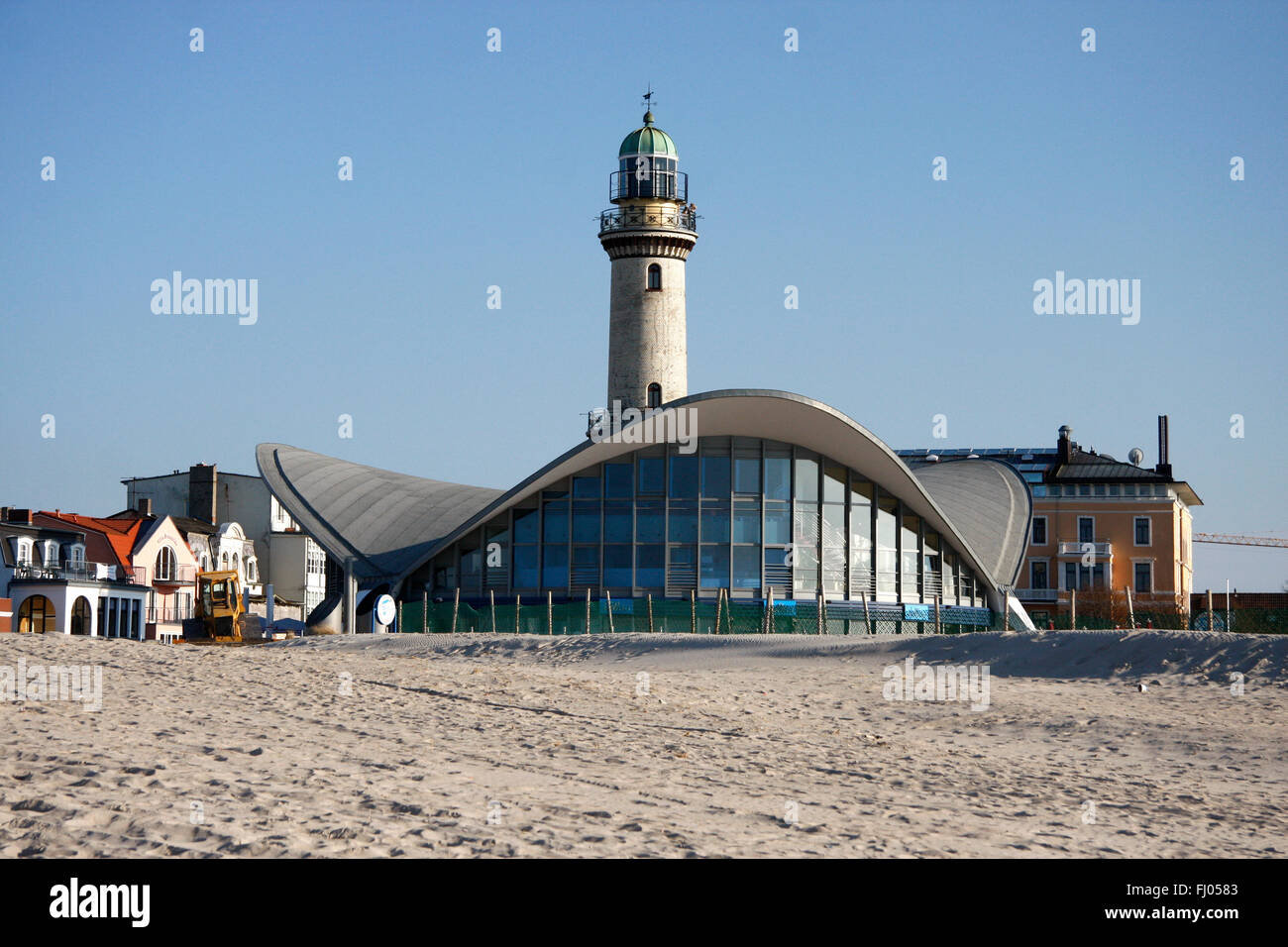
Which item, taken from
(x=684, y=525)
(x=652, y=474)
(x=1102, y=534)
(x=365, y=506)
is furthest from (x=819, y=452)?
(x=1102, y=534)

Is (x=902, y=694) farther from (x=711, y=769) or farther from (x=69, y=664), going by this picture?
(x=69, y=664)

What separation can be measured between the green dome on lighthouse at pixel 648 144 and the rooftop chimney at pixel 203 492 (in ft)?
93.7

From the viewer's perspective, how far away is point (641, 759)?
15594 millimetres

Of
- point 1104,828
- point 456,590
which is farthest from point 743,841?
point 456,590

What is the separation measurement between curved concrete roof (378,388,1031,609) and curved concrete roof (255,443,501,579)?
125 centimetres

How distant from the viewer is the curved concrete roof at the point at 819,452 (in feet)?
135

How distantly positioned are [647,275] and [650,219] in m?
2.01

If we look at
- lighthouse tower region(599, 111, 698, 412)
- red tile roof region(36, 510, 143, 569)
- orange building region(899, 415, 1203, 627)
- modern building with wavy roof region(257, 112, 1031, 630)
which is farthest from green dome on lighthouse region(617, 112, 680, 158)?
orange building region(899, 415, 1203, 627)

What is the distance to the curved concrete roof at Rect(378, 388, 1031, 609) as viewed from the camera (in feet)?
135

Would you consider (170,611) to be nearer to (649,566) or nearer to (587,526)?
(587,526)

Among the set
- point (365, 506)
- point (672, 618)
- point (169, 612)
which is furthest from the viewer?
point (169, 612)

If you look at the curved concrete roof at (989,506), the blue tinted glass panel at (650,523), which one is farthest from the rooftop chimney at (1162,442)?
the blue tinted glass panel at (650,523)

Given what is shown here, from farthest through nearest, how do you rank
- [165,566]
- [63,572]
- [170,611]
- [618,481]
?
[170,611]
[165,566]
[63,572]
[618,481]

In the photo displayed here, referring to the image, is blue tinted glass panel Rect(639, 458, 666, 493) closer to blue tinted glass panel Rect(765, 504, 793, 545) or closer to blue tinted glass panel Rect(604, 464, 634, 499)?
blue tinted glass panel Rect(604, 464, 634, 499)
